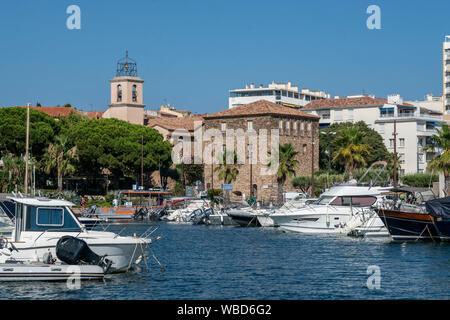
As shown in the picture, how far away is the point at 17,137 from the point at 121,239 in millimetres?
56311

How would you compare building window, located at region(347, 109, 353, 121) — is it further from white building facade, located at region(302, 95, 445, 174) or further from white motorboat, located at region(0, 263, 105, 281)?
white motorboat, located at region(0, 263, 105, 281)

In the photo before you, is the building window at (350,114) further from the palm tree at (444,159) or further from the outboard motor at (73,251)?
the outboard motor at (73,251)

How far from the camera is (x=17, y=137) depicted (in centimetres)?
7888

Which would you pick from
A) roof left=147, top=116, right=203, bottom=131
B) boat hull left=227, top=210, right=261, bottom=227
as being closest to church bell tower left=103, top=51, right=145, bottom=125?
roof left=147, top=116, right=203, bottom=131

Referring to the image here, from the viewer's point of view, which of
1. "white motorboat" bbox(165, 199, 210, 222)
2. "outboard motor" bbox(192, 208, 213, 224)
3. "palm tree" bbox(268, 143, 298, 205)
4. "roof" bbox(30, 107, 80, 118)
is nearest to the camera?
"outboard motor" bbox(192, 208, 213, 224)

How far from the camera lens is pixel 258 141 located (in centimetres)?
8438

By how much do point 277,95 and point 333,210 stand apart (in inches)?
3529

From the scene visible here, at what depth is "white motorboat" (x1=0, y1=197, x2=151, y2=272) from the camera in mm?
25172

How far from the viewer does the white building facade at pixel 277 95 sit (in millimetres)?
133250

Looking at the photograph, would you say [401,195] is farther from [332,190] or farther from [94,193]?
[94,193]

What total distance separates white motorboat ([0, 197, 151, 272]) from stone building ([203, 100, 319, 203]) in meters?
54.4

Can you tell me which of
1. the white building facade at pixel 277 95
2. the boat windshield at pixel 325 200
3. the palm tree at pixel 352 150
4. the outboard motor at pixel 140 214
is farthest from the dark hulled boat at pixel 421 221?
the white building facade at pixel 277 95
